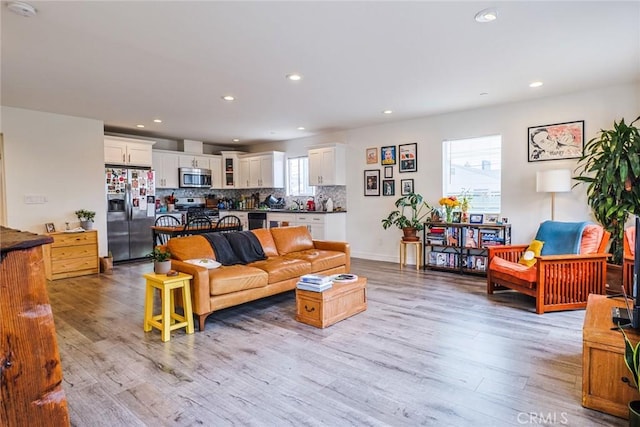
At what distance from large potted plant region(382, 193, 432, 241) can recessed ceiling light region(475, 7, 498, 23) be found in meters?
3.53

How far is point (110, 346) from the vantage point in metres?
2.92

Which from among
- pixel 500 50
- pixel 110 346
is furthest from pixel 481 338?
pixel 110 346

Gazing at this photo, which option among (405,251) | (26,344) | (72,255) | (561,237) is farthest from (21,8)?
(405,251)

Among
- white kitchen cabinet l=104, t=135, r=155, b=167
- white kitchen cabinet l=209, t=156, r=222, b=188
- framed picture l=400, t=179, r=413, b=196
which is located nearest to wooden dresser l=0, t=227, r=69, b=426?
framed picture l=400, t=179, r=413, b=196

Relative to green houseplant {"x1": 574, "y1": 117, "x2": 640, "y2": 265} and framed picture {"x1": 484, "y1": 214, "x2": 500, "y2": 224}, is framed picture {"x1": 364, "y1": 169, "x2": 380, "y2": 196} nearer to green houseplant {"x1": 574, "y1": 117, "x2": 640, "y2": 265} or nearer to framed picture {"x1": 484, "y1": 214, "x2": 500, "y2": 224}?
→ framed picture {"x1": 484, "y1": 214, "x2": 500, "y2": 224}

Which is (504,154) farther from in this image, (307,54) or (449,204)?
(307,54)

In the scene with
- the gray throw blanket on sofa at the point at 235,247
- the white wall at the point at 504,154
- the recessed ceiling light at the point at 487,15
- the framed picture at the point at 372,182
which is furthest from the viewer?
the framed picture at the point at 372,182

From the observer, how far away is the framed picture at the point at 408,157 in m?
6.21

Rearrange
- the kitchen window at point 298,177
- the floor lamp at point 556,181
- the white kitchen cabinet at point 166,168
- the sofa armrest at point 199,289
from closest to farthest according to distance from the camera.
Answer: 1. the sofa armrest at point 199,289
2. the floor lamp at point 556,181
3. the white kitchen cabinet at point 166,168
4. the kitchen window at point 298,177

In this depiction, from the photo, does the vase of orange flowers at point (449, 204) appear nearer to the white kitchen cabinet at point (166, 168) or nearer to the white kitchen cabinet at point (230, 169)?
the white kitchen cabinet at point (230, 169)

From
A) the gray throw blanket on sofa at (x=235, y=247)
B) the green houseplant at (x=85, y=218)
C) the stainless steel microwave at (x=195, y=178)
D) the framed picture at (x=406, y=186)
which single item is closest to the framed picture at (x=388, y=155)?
the framed picture at (x=406, y=186)

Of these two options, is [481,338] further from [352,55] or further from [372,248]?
[372,248]

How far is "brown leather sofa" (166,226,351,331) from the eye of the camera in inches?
129

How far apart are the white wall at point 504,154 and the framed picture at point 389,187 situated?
0.09m
